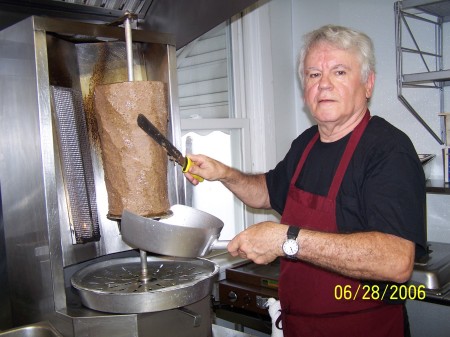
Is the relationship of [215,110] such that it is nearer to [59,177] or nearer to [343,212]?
[343,212]

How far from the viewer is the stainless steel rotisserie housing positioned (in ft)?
3.46

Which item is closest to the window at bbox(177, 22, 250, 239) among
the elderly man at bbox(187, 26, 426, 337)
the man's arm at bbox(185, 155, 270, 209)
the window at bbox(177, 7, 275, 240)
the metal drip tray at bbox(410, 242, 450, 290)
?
the window at bbox(177, 7, 275, 240)

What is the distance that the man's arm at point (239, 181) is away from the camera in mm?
1490

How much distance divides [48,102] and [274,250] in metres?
0.64

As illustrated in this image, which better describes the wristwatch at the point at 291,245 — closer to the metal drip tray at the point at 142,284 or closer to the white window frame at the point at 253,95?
the metal drip tray at the point at 142,284

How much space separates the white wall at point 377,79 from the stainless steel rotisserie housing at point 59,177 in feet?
4.00

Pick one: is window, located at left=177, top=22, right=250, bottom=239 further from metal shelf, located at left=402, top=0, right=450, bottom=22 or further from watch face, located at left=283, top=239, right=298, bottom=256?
watch face, located at left=283, top=239, right=298, bottom=256

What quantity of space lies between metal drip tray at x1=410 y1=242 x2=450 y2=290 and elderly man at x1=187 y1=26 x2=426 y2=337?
0.31 m

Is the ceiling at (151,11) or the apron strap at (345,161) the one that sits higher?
the ceiling at (151,11)

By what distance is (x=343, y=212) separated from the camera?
1287 mm

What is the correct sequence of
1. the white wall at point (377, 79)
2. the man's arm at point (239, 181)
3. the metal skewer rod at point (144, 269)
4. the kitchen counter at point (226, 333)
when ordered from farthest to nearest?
the white wall at point (377, 79), the man's arm at point (239, 181), the kitchen counter at point (226, 333), the metal skewer rod at point (144, 269)

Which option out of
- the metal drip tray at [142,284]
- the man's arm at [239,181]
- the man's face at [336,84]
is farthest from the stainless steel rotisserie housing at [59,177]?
the man's face at [336,84]

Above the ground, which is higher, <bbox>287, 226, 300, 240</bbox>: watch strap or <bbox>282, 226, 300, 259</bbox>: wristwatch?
<bbox>287, 226, 300, 240</bbox>: watch strap

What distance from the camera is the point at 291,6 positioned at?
2494mm
